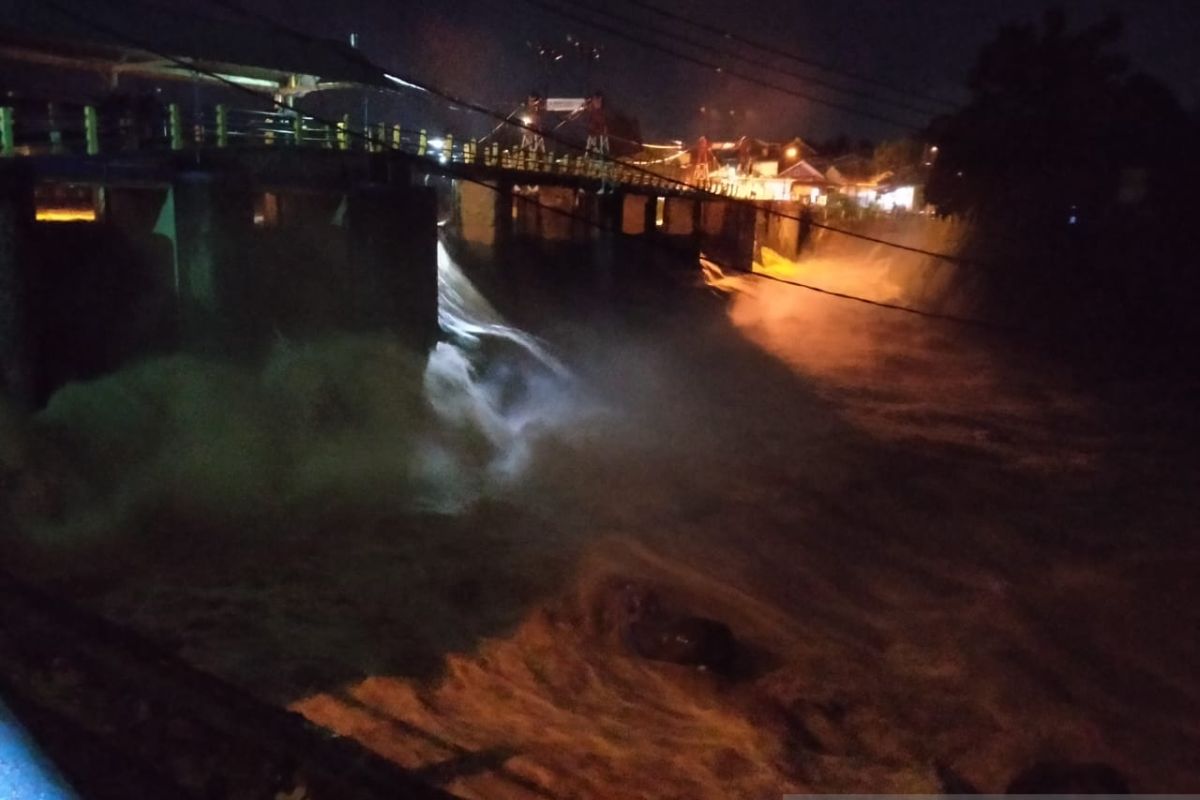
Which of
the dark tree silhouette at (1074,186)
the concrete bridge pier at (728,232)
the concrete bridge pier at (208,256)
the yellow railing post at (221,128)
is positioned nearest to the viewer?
the concrete bridge pier at (208,256)

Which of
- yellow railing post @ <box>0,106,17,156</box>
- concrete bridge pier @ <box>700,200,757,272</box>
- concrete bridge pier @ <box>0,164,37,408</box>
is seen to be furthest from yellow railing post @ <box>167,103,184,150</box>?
concrete bridge pier @ <box>700,200,757,272</box>

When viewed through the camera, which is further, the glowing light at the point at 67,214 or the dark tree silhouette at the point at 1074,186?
the dark tree silhouette at the point at 1074,186

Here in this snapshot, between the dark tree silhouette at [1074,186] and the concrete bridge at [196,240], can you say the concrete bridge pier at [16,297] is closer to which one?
the concrete bridge at [196,240]

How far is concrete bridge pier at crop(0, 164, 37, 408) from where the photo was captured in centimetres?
1697

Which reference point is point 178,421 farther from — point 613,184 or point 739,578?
point 613,184

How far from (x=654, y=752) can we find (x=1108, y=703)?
6.34m

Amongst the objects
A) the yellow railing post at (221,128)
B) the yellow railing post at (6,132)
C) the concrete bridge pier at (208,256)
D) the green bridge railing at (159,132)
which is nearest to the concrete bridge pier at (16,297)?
the green bridge railing at (159,132)

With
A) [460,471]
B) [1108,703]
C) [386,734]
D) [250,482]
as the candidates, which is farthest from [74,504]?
[1108,703]

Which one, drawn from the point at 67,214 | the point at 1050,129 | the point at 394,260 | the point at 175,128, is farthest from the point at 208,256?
the point at 1050,129

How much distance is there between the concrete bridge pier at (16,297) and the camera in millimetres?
16969

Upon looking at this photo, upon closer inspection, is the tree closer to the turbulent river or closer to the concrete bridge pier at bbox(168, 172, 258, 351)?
the turbulent river

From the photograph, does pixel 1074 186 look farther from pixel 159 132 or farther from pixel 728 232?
pixel 159 132

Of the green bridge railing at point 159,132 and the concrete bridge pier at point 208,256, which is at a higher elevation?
the green bridge railing at point 159,132

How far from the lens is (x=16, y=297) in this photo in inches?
675
